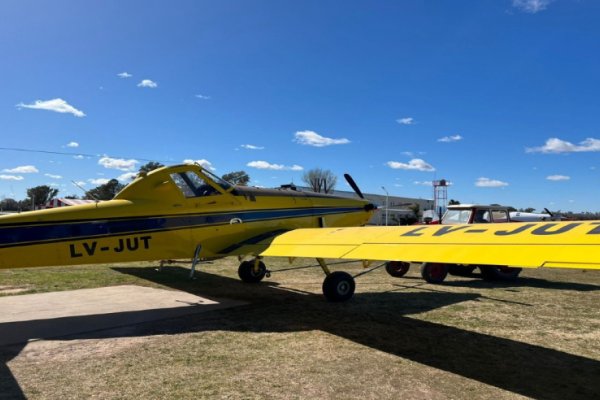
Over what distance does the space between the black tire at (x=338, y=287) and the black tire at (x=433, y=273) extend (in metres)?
3.70

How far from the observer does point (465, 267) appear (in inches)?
525

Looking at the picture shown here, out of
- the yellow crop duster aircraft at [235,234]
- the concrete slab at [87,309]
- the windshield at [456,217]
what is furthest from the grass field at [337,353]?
the windshield at [456,217]

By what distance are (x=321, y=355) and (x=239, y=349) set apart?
1.10m

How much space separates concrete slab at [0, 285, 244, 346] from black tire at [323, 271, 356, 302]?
6.17 ft

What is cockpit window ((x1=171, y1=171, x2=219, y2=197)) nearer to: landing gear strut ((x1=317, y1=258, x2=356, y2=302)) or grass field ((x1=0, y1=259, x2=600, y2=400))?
grass field ((x1=0, y1=259, x2=600, y2=400))

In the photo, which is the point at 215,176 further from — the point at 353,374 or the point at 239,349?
the point at 353,374

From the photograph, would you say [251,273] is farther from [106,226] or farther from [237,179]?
[237,179]

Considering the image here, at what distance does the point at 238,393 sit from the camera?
4.30m

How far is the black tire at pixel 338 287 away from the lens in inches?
351

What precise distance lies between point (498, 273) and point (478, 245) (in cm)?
852

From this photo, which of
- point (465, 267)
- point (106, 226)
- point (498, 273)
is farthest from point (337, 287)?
point (498, 273)

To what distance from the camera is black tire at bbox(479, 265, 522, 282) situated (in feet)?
41.8

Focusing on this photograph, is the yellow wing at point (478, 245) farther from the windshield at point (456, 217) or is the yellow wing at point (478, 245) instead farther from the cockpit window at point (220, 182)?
the windshield at point (456, 217)

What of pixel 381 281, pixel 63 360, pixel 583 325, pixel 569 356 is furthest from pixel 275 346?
pixel 381 281
